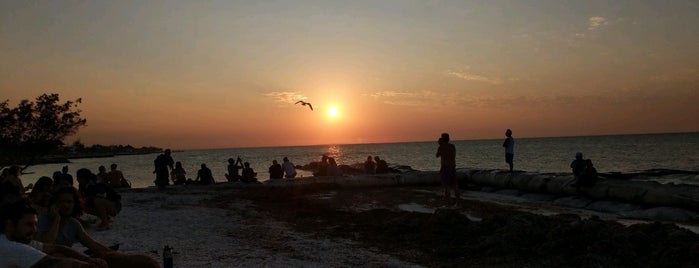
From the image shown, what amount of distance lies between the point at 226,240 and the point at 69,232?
473 centimetres

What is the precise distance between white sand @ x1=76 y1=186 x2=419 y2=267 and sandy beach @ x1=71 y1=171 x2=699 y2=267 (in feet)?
0.07

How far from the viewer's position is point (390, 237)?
11672 millimetres

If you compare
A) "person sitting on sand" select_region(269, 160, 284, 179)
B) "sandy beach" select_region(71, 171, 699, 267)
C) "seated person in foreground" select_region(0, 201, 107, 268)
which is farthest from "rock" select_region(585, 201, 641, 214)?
"seated person in foreground" select_region(0, 201, 107, 268)

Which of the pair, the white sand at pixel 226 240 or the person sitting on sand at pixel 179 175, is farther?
the person sitting on sand at pixel 179 175

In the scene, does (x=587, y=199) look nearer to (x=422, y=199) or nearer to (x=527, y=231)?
(x=422, y=199)

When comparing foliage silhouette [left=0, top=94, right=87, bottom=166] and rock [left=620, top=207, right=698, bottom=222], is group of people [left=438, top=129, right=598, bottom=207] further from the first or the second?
foliage silhouette [left=0, top=94, right=87, bottom=166]

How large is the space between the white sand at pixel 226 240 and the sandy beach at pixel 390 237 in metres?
0.02

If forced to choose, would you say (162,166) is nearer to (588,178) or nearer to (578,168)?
(578,168)

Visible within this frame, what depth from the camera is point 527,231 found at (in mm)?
10203

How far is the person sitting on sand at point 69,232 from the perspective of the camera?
239 inches

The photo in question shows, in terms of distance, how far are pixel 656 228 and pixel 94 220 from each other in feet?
42.9

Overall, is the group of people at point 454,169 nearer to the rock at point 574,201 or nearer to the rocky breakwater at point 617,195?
the rocky breakwater at point 617,195

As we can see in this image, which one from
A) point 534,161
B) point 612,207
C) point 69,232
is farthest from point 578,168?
point 534,161

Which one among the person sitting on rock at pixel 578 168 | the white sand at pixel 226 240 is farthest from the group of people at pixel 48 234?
the person sitting on rock at pixel 578 168
